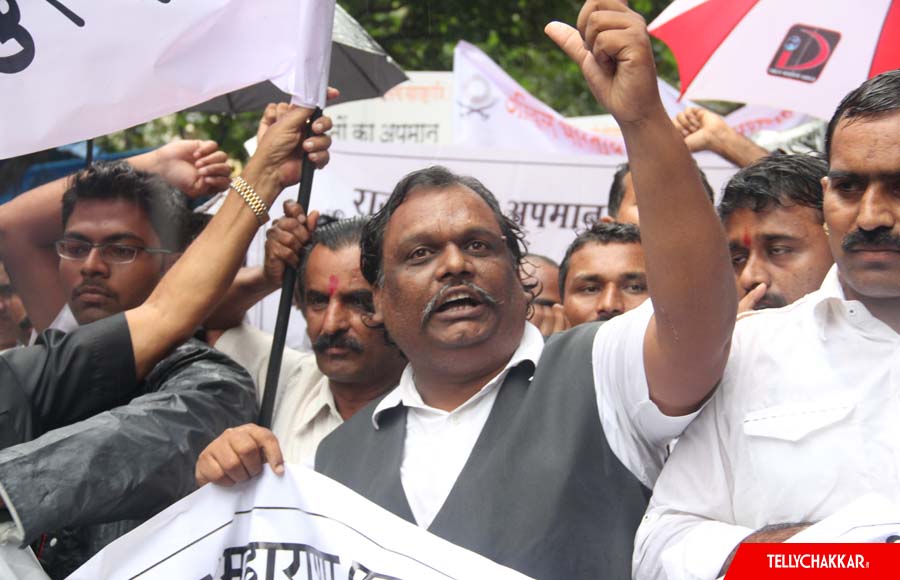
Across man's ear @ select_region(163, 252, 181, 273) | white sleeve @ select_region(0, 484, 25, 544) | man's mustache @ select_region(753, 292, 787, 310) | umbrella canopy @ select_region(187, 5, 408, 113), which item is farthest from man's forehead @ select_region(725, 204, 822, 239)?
white sleeve @ select_region(0, 484, 25, 544)

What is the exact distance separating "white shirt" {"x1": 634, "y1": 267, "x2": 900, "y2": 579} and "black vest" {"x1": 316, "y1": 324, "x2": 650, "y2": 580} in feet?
0.38

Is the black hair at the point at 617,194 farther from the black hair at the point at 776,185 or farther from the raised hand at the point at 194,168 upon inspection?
the raised hand at the point at 194,168

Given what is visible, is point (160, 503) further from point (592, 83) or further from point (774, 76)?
point (774, 76)

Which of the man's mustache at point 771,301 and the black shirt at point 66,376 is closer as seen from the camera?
the black shirt at point 66,376

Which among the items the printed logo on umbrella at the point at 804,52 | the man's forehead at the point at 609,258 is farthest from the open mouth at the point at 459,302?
the printed logo on umbrella at the point at 804,52

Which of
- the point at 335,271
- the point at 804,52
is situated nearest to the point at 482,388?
the point at 335,271

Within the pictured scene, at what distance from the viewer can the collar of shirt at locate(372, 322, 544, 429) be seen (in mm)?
2584

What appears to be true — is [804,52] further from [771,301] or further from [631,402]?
[631,402]

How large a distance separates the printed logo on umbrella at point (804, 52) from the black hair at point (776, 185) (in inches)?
33.9

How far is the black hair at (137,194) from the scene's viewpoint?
3291mm

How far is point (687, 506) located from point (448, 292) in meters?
0.78

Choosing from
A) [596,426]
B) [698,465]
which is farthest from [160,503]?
[698,465]

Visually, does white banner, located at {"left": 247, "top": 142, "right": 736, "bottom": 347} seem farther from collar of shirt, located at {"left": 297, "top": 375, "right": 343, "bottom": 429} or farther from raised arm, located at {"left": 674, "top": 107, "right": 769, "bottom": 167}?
collar of shirt, located at {"left": 297, "top": 375, "right": 343, "bottom": 429}

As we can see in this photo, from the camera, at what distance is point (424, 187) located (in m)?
2.86
